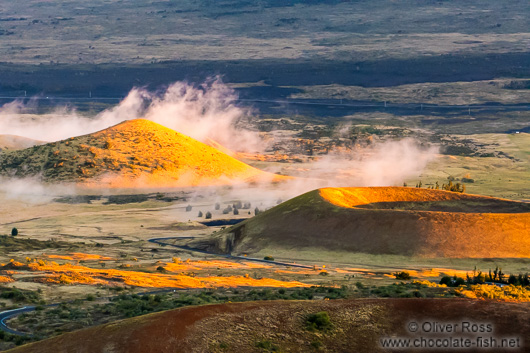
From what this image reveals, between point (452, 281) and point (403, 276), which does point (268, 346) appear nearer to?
point (452, 281)

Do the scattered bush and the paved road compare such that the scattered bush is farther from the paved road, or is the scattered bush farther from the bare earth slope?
Result: the paved road

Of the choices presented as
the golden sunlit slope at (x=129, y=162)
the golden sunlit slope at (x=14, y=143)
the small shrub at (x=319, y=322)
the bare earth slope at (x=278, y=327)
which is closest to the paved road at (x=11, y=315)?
the bare earth slope at (x=278, y=327)

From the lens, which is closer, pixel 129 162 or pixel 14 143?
pixel 129 162

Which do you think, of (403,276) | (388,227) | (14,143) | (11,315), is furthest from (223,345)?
(14,143)

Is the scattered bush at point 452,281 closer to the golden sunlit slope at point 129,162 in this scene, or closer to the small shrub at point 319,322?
the small shrub at point 319,322

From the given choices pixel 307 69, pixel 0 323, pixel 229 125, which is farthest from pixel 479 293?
pixel 307 69

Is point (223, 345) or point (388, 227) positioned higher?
point (388, 227)

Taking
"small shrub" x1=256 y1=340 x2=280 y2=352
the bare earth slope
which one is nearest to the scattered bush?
the bare earth slope
